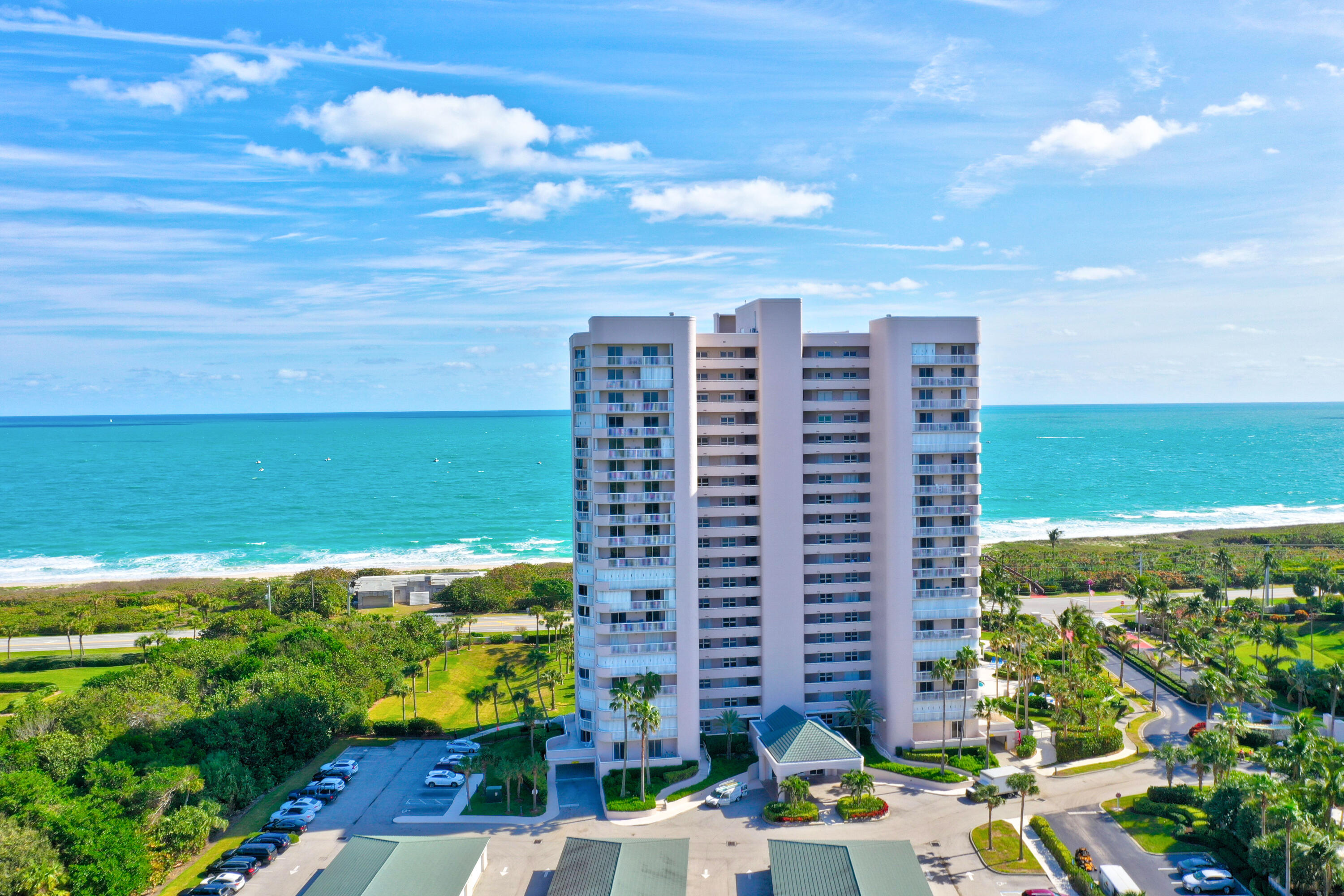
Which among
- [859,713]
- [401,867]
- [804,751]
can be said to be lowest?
[401,867]

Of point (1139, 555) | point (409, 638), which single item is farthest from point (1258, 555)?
point (409, 638)

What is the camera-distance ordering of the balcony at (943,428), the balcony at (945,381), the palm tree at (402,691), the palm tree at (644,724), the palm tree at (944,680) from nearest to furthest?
the palm tree at (644,724) < the palm tree at (944,680) < the balcony at (943,428) < the balcony at (945,381) < the palm tree at (402,691)

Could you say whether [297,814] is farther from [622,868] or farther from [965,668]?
[965,668]

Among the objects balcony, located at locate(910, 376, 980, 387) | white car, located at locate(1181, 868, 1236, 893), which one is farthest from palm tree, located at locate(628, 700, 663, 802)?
white car, located at locate(1181, 868, 1236, 893)

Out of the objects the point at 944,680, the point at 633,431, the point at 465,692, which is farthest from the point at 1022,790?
the point at 465,692

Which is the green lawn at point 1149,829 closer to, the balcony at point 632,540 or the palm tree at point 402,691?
the balcony at point 632,540

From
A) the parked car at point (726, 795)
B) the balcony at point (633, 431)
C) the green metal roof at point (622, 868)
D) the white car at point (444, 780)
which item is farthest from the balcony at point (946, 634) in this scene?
the white car at point (444, 780)

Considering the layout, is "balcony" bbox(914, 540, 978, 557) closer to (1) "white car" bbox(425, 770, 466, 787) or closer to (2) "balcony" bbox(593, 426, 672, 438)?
(2) "balcony" bbox(593, 426, 672, 438)

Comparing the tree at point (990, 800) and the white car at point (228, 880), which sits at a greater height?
the tree at point (990, 800)
